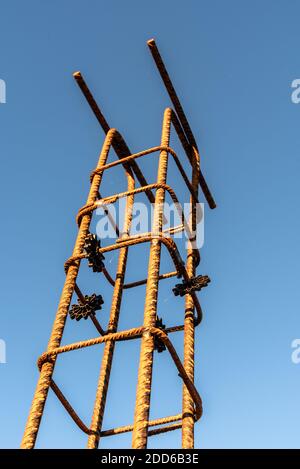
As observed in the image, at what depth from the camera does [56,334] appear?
4.34 m

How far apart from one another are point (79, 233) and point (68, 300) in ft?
2.87

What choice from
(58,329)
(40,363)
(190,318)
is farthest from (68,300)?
(190,318)

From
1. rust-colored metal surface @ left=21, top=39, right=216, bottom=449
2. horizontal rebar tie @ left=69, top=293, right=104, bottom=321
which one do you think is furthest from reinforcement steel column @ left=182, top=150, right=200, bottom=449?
horizontal rebar tie @ left=69, top=293, right=104, bottom=321

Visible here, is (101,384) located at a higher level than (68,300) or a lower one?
lower

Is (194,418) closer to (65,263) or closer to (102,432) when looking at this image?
(102,432)

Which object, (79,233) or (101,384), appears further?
(79,233)

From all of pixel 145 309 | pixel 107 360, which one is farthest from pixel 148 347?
pixel 107 360

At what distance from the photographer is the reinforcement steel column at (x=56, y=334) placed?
12.3 ft

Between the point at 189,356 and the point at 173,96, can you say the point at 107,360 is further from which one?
the point at 173,96

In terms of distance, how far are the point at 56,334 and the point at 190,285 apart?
1541 millimetres

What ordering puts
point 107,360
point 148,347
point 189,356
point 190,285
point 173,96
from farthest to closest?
point 173,96 → point 190,285 → point 107,360 → point 189,356 → point 148,347

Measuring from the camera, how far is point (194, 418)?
4.58 metres

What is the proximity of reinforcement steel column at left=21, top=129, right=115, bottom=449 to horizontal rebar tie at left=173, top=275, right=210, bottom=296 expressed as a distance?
3.52 ft
